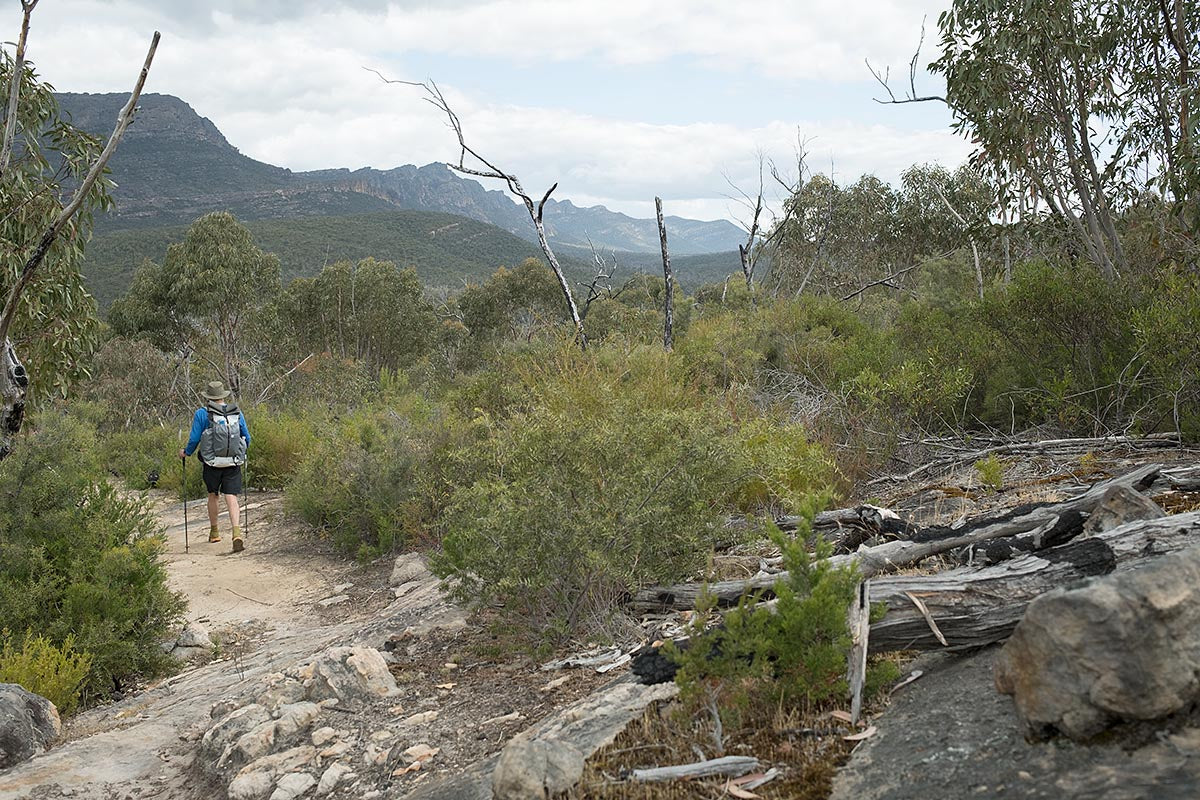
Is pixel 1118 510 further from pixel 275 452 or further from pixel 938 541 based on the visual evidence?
pixel 275 452

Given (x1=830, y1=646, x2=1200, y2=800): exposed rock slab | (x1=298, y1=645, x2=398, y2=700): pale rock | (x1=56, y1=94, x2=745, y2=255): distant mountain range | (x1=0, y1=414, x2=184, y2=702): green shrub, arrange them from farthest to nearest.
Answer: (x1=56, y1=94, x2=745, y2=255): distant mountain range
(x1=0, y1=414, x2=184, y2=702): green shrub
(x1=298, y1=645, x2=398, y2=700): pale rock
(x1=830, y1=646, x2=1200, y2=800): exposed rock slab

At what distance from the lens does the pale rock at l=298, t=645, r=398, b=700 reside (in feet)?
13.4

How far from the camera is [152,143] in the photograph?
360ft

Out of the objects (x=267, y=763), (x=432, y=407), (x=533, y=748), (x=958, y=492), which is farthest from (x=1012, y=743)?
(x=432, y=407)

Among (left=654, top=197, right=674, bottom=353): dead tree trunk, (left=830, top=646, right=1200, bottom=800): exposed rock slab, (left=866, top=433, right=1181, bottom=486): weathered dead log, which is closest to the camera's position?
(left=830, top=646, right=1200, bottom=800): exposed rock slab

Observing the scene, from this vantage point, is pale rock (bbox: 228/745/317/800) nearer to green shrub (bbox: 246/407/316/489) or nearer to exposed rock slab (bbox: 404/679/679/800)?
exposed rock slab (bbox: 404/679/679/800)

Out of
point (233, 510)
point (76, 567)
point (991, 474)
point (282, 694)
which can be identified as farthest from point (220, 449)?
point (991, 474)

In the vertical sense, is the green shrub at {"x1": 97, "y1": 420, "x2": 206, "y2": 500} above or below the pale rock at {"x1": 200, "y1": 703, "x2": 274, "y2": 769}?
below

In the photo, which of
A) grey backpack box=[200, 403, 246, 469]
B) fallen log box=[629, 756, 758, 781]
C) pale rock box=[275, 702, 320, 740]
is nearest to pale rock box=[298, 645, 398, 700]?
pale rock box=[275, 702, 320, 740]

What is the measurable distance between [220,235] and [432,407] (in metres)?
17.3

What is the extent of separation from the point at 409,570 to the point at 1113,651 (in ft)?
19.7

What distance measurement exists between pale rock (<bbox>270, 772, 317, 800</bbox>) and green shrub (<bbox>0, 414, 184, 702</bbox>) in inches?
109

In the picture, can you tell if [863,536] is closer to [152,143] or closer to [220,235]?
[220,235]

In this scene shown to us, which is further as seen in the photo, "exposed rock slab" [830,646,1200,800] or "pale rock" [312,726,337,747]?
"pale rock" [312,726,337,747]
